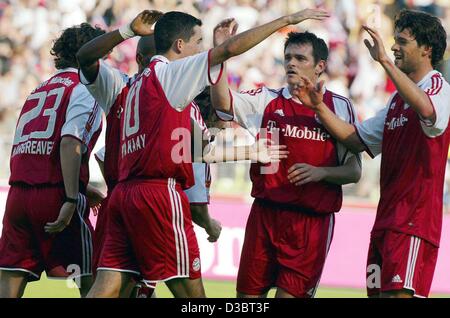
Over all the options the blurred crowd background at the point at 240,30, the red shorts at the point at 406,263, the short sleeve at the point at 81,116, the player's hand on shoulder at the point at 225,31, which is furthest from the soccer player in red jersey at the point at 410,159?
the blurred crowd background at the point at 240,30

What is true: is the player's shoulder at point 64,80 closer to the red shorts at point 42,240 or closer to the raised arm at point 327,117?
the red shorts at point 42,240

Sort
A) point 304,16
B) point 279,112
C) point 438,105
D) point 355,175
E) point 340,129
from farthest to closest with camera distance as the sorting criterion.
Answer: point 279,112 → point 355,175 → point 340,129 → point 438,105 → point 304,16

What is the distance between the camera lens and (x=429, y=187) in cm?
749

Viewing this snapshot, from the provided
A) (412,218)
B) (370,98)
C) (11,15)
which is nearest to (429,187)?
(412,218)

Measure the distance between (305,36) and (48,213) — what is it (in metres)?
2.50

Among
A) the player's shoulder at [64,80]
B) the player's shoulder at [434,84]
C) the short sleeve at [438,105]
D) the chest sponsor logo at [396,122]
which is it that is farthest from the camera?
the player's shoulder at [64,80]

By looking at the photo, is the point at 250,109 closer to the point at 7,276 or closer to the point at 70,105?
the point at 70,105

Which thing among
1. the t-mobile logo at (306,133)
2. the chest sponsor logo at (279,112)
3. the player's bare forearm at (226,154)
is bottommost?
the player's bare forearm at (226,154)

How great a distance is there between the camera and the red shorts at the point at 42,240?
8.46 meters

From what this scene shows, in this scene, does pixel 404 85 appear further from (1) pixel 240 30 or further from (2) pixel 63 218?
(1) pixel 240 30

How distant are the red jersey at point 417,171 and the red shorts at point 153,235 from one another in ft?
4.76

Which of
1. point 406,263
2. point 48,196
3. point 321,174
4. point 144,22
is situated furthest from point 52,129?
point 406,263

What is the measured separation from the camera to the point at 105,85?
26.0ft

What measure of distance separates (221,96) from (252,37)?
1205 millimetres
